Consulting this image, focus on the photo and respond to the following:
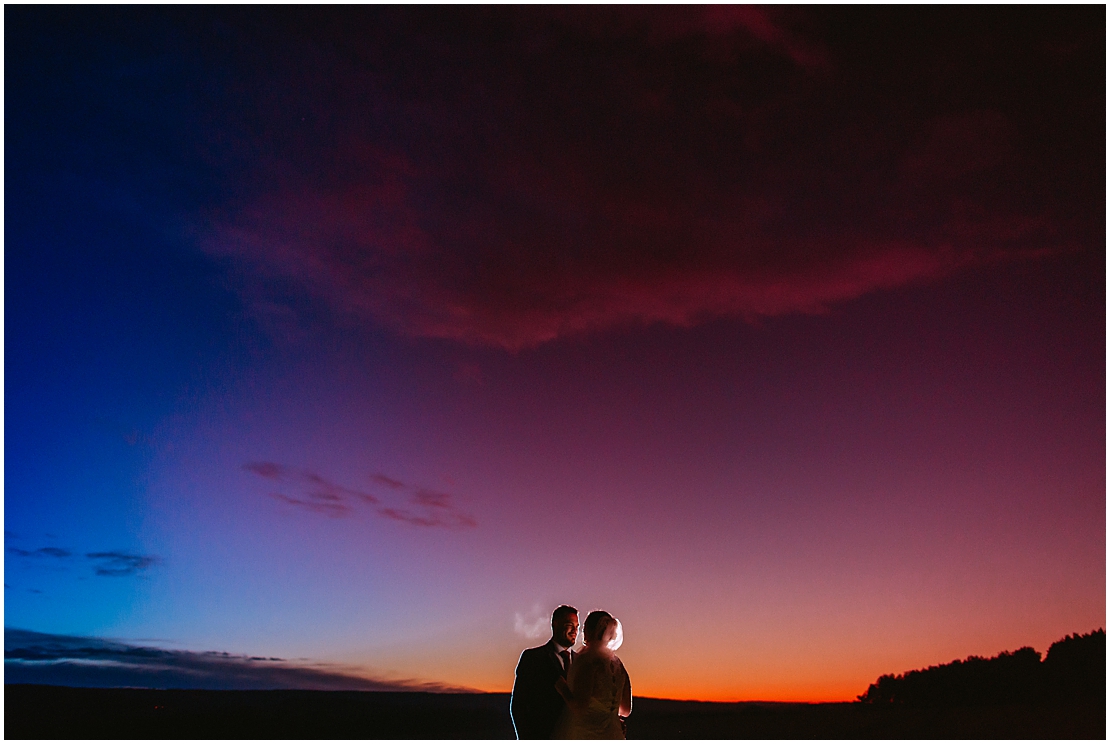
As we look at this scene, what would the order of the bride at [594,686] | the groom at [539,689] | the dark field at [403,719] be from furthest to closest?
the dark field at [403,719], the groom at [539,689], the bride at [594,686]

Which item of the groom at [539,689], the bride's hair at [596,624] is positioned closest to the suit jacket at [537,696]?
the groom at [539,689]

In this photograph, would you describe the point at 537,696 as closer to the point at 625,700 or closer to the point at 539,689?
the point at 539,689

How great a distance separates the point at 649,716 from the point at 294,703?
1083cm

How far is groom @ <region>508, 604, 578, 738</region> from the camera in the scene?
199 inches

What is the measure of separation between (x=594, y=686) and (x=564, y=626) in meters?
0.39

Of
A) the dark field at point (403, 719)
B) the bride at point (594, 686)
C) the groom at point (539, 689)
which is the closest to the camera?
the bride at point (594, 686)

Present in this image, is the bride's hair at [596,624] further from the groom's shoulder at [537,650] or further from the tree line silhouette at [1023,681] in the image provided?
the tree line silhouette at [1023,681]

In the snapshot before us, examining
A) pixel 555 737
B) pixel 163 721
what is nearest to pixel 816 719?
pixel 555 737

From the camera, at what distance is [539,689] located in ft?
16.6

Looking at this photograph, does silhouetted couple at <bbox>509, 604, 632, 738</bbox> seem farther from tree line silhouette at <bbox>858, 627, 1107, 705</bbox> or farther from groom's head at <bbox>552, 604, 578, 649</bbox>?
tree line silhouette at <bbox>858, 627, 1107, 705</bbox>

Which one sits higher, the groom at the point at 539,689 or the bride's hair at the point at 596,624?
the bride's hair at the point at 596,624

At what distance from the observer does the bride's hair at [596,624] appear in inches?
198

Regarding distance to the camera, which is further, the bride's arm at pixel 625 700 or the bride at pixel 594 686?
the bride's arm at pixel 625 700

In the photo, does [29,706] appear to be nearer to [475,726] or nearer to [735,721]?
[475,726]
